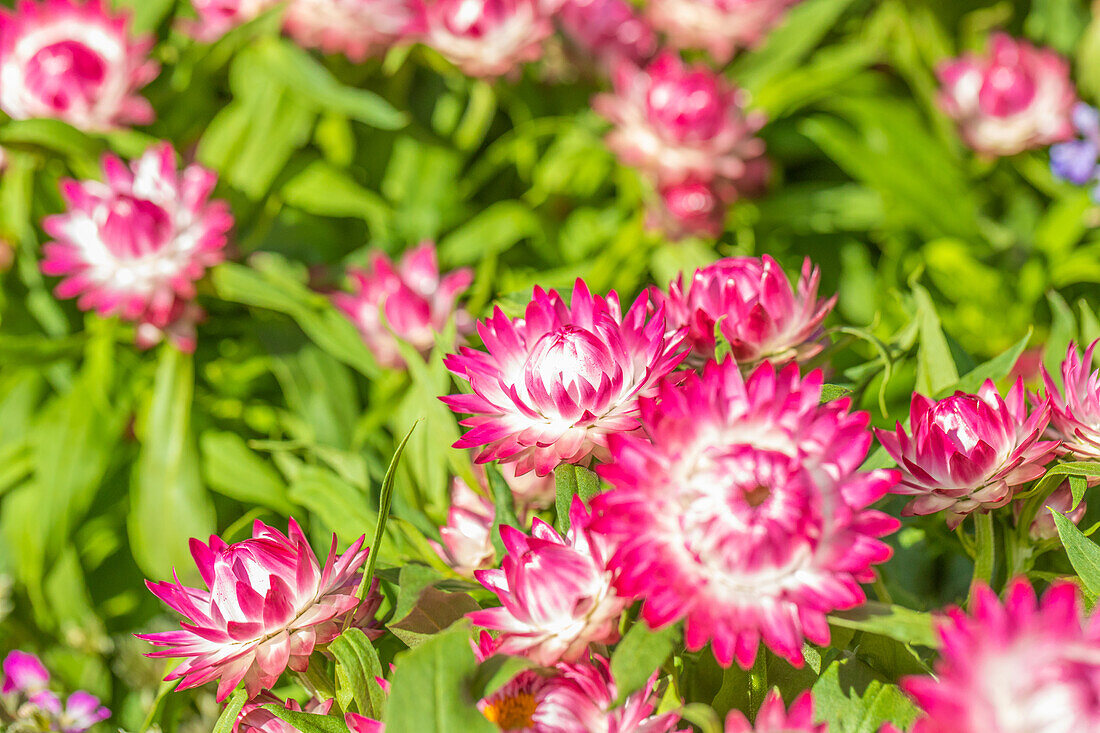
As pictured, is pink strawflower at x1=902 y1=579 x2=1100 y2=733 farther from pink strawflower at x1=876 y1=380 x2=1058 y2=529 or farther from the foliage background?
the foliage background

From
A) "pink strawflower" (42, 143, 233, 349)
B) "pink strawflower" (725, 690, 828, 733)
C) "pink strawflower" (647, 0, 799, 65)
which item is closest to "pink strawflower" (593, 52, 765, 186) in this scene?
"pink strawflower" (647, 0, 799, 65)

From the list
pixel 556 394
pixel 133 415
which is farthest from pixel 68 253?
pixel 556 394

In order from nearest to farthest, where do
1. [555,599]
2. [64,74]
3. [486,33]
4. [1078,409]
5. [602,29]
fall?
[555,599] < [1078,409] < [64,74] < [486,33] < [602,29]

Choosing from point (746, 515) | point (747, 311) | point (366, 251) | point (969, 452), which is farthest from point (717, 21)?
point (746, 515)

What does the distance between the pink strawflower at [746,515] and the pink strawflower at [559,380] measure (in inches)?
2.9

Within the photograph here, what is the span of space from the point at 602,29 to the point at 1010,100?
717 mm

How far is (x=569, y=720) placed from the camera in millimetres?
625

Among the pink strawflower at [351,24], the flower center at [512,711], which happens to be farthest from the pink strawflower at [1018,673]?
the pink strawflower at [351,24]

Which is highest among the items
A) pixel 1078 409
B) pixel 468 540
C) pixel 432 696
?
pixel 1078 409

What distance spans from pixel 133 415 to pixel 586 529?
1.04 metres

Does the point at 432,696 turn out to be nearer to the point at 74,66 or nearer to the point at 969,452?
the point at 969,452

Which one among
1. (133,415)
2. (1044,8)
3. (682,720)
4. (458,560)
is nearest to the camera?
(682,720)

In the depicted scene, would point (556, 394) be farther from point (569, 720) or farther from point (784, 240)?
point (784, 240)

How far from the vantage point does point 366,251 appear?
5.00 ft
